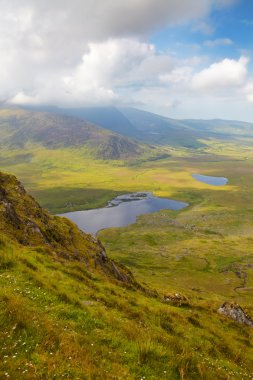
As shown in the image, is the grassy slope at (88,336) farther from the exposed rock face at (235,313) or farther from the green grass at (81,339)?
the exposed rock face at (235,313)

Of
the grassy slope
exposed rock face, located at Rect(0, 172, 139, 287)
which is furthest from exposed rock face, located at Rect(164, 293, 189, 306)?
exposed rock face, located at Rect(0, 172, 139, 287)

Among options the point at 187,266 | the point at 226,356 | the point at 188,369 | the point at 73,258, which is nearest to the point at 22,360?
the point at 188,369

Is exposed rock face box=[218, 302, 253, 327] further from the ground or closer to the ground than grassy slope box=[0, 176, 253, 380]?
closer to the ground

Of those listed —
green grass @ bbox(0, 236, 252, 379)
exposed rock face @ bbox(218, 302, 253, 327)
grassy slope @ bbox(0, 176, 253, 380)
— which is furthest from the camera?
exposed rock face @ bbox(218, 302, 253, 327)

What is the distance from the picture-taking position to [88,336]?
15.2 m

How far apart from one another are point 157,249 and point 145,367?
175 meters

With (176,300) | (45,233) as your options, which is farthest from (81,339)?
(45,233)

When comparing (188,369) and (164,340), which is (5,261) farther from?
(188,369)

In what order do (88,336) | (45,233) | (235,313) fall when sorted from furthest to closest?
(45,233), (235,313), (88,336)

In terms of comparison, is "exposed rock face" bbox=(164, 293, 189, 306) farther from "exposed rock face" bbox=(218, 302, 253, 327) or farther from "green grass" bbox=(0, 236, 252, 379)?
"green grass" bbox=(0, 236, 252, 379)

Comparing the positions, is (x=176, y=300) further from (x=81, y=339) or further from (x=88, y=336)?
(x=81, y=339)

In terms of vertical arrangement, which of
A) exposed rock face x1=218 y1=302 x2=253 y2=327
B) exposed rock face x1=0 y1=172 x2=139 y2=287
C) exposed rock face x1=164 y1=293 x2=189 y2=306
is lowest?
exposed rock face x1=218 y1=302 x2=253 y2=327

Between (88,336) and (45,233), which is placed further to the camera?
(45,233)

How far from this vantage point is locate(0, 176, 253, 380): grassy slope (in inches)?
468
